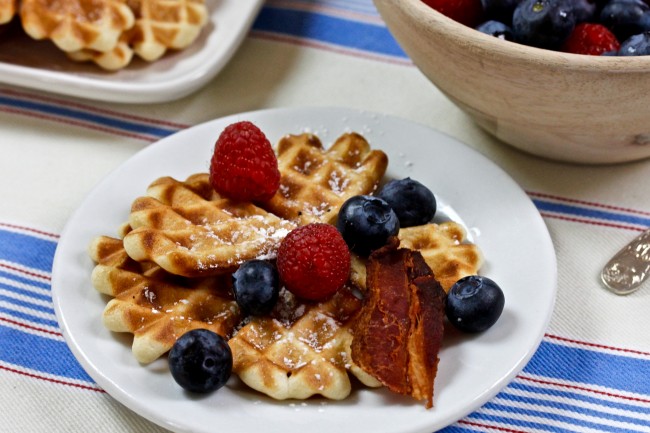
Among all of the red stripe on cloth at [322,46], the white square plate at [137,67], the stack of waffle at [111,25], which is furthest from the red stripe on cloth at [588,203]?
the stack of waffle at [111,25]

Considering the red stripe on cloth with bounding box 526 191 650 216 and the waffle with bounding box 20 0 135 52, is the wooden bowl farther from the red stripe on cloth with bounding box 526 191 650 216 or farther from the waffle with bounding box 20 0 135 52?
the waffle with bounding box 20 0 135 52

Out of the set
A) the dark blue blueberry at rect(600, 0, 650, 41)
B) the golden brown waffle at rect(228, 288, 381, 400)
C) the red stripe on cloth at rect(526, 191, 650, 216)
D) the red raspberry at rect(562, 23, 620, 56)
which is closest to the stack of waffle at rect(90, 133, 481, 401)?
the golden brown waffle at rect(228, 288, 381, 400)

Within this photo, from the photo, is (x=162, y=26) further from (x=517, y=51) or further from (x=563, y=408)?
(x=563, y=408)

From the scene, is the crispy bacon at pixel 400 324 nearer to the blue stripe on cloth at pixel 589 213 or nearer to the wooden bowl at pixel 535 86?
the wooden bowl at pixel 535 86

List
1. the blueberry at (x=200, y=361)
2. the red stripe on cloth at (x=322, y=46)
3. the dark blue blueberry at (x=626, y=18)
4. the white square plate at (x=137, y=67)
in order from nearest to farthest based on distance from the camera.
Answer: the blueberry at (x=200, y=361), the dark blue blueberry at (x=626, y=18), the white square plate at (x=137, y=67), the red stripe on cloth at (x=322, y=46)

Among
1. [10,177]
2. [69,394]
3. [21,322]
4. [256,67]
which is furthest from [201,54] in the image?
[69,394]

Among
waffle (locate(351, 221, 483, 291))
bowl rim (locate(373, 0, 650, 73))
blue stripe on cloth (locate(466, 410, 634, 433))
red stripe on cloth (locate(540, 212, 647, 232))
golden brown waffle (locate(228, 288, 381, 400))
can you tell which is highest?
bowl rim (locate(373, 0, 650, 73))

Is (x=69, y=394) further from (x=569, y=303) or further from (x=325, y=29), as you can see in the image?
(x=325, y=29)
